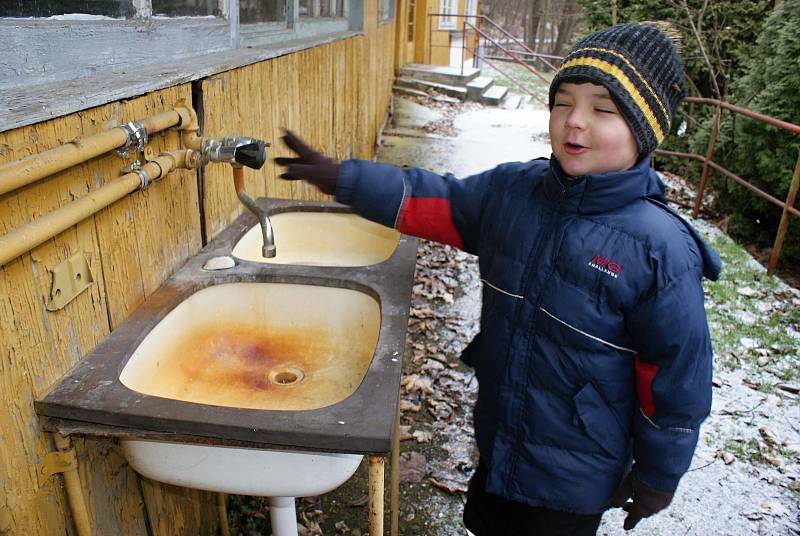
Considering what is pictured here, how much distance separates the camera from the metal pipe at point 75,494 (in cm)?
146

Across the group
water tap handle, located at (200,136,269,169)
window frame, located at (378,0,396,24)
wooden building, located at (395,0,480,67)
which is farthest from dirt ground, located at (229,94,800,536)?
wooden building, located at (395,0,480,67)

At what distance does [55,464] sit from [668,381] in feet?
4.98

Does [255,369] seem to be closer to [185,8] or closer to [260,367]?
[260,367]

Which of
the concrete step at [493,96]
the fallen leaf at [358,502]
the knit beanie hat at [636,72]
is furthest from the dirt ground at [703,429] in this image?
the concrete step at [493,96]

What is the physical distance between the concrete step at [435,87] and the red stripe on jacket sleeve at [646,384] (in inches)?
551

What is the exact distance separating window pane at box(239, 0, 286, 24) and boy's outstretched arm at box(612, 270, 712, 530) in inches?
94.4

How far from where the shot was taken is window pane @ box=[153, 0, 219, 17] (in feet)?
7.10

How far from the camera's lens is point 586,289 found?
1.64 m

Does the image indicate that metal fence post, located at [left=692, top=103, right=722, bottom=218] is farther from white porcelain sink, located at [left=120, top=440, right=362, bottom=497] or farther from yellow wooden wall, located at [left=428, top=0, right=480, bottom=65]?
yellow wooden wall, located at [left=428, top=0, right=480, bottom=65]

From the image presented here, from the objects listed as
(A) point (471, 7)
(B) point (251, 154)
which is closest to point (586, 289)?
(B) point (251, 154)

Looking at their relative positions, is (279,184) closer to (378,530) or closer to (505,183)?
(505,183)

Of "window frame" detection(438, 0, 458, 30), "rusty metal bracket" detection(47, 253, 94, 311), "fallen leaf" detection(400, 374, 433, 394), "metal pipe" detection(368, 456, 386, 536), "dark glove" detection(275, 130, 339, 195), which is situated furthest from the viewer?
"window frame" detection(438, 0, 458, 30)

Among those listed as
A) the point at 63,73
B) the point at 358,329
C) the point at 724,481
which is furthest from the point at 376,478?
the point at 724,481

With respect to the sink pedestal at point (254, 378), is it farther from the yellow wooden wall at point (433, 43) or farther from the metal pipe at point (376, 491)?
the yellow wooden wall at point (433, 43)
